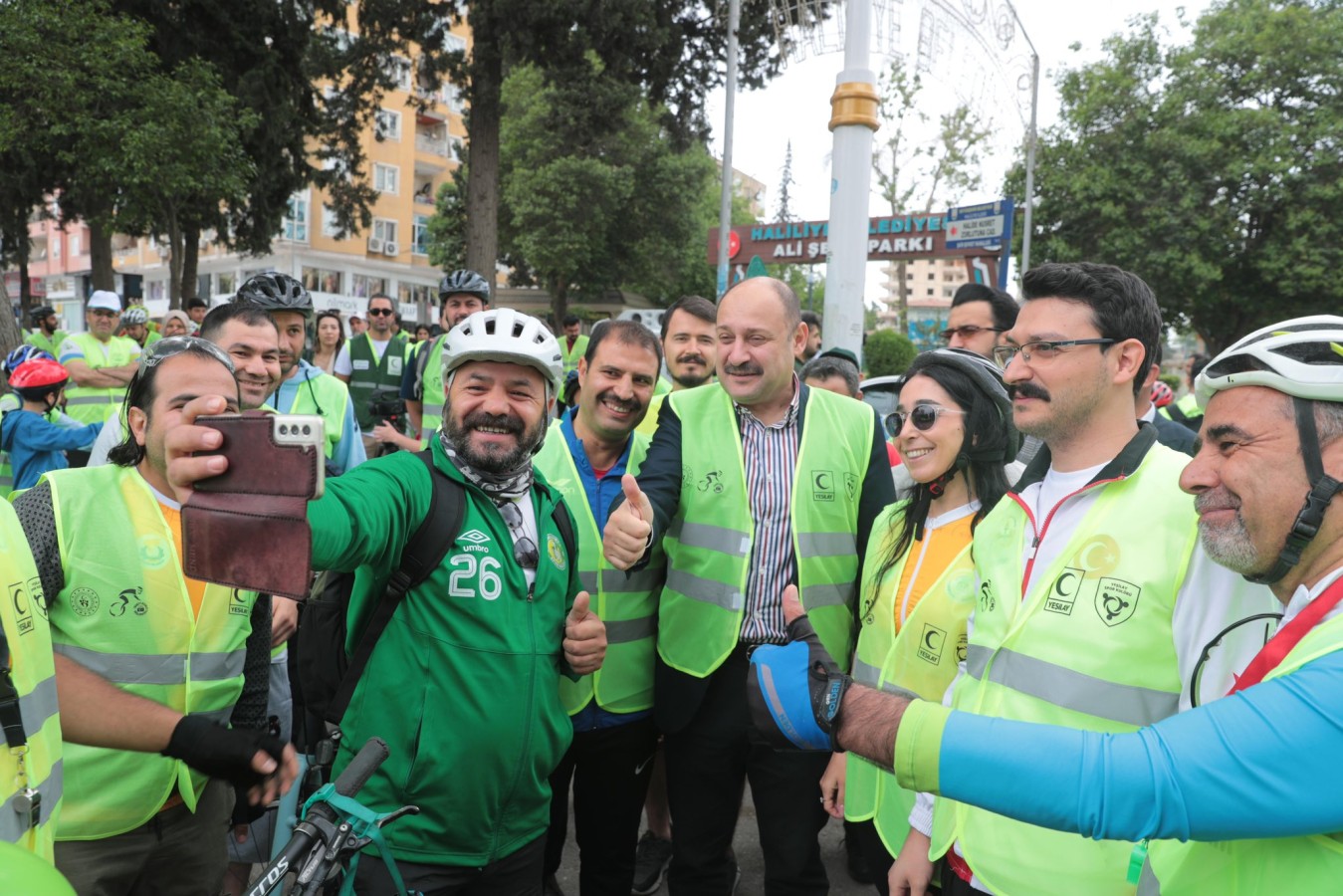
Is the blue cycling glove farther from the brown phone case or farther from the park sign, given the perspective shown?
the park sign

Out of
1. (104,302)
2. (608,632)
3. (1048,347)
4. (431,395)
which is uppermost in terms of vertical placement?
(104,302)

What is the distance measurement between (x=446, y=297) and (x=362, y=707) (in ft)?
15.7

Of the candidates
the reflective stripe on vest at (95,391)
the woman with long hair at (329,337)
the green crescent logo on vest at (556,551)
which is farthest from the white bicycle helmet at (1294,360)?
the woman with long hair at (329,337)

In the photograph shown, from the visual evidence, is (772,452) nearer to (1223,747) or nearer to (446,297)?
(1223,747)

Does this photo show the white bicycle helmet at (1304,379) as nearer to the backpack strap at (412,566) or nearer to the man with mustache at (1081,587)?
the man with mustache at (1081,587)

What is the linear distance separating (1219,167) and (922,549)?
29738 mm

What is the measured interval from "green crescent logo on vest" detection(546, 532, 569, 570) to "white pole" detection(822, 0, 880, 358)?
4.63m

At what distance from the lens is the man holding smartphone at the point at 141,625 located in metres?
2.32

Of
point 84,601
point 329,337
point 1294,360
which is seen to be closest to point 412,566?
point 84,601

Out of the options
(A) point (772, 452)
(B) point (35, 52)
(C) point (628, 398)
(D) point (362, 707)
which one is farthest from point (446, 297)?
(B) point (35, 52)

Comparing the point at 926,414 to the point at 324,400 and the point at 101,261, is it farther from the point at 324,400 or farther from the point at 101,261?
the point at 101,261

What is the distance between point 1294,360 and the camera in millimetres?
1582

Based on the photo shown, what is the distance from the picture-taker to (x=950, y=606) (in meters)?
2.74

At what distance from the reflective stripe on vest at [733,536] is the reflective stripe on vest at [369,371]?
5.90 meters
